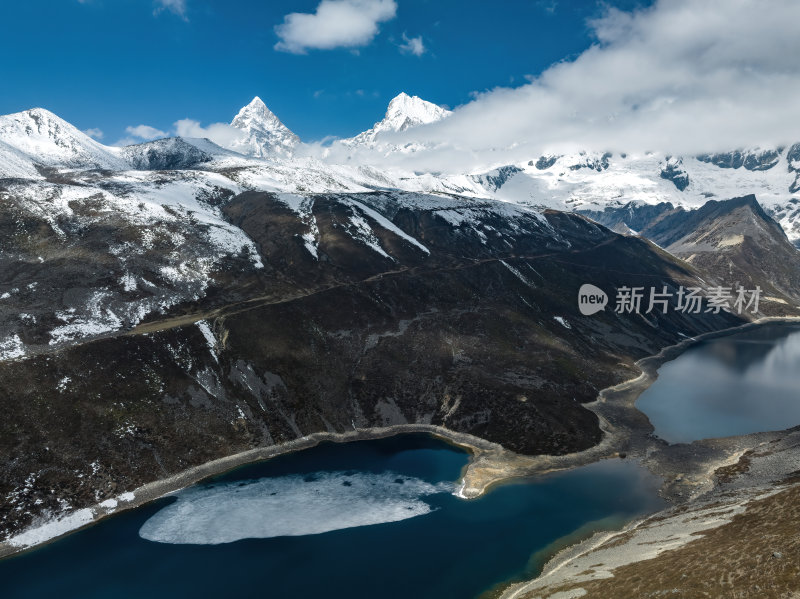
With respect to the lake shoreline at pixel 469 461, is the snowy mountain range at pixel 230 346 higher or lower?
higher

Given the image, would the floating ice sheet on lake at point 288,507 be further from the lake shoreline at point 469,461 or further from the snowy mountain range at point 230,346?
the snowy mountain range at point 230,346

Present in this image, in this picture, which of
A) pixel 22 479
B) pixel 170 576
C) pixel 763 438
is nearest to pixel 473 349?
pixel 763 438

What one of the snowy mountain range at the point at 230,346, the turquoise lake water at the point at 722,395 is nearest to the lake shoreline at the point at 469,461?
the snowy mountain range at the point at 230,346

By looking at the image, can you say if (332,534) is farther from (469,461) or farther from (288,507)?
(469,461)

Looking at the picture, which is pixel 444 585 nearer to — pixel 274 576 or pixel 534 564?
pixel 534 564

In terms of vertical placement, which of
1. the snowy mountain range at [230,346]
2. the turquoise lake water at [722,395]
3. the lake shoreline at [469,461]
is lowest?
the turquoise lake water at [722,395]

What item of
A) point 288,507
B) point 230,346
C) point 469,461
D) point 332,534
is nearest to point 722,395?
point 469,461
